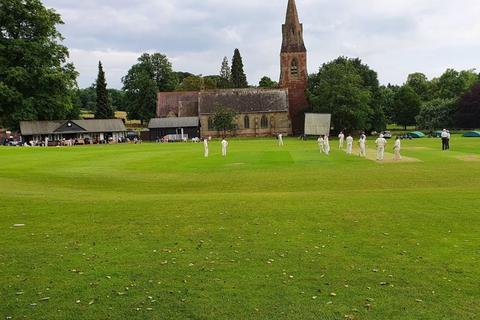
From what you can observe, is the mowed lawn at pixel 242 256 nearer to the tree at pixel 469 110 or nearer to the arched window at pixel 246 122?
the tree at pixel 469 110

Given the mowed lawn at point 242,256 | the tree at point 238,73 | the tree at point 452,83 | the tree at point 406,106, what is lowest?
the mowed lawn at point 242,256

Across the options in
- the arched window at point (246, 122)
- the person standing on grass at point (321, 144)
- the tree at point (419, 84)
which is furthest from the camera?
the tree at point (419, 84)

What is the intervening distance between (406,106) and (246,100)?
3819 cm

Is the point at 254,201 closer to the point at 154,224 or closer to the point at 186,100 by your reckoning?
the point at 154,224

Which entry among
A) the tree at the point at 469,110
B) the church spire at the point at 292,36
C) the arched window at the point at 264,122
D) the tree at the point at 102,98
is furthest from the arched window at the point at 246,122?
the tree at the point at 469,110

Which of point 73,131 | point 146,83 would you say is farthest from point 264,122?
point 73,131

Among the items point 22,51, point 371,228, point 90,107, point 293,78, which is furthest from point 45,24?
point 90,107

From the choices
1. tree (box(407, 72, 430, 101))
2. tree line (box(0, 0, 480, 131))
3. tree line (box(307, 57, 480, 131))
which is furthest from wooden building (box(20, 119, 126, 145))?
tree (box(407, 72, 430, 101))

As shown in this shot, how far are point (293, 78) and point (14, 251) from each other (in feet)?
306

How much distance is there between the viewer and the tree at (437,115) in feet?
298

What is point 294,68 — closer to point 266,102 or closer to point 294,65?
point 294,65

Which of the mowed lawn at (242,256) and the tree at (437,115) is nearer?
the mowed lawn at (242,256)

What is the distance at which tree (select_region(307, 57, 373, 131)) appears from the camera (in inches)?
2958

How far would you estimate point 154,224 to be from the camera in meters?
11.7
